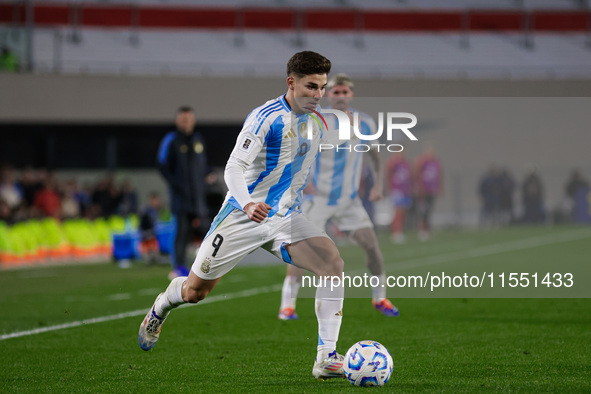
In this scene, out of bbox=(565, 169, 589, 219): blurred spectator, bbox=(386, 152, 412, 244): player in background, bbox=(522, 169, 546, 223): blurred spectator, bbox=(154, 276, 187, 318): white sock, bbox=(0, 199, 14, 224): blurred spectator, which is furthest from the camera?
bbox=(565, 169, 589, 219): blurred spectator

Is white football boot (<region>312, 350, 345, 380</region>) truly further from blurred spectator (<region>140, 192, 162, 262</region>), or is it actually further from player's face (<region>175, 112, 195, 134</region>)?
blurred spectator (<region>140, 192, 162, 262</region>)

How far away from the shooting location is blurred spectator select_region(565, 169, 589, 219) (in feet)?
100

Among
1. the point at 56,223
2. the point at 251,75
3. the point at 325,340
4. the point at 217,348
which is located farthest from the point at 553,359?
the point at 251,75

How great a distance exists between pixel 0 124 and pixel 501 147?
17323 mm

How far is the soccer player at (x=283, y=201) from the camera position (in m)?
5.39

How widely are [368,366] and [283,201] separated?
1.20 meters

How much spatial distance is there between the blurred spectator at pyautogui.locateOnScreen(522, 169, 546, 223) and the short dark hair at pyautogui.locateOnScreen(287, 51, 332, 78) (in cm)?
2553

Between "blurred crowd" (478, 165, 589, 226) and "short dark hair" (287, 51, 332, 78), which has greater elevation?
"blurred crowd" (478, 165, 589, 226)

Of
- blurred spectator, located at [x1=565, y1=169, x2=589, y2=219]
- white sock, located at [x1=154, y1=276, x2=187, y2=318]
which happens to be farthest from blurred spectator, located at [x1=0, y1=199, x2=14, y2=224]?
blurred spectator, located at [x1=565, y1=169, x2=589, y2=219]

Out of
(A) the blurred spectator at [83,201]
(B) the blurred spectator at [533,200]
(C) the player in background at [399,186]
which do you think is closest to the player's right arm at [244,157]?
(A) the blurred spectator at [83,201]

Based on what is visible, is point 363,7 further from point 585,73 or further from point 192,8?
point 585,73

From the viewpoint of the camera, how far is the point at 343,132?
848 centimetres

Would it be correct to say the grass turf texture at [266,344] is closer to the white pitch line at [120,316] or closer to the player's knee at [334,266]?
the white pitch line at [120,316]

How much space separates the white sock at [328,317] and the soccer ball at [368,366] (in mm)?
192
